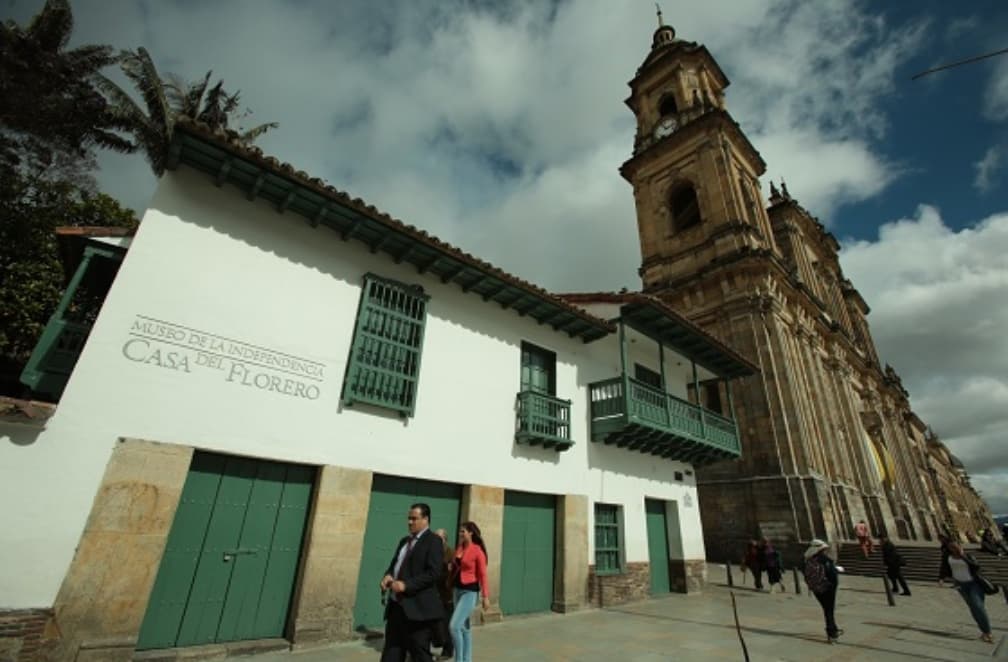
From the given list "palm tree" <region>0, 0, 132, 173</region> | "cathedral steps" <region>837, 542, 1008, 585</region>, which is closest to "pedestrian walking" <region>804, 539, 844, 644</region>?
"cathedral steps" <region>837, 542, 1008, 585</region>

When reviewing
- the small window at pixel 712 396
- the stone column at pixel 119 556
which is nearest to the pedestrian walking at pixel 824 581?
the stone column at pixel 119 556

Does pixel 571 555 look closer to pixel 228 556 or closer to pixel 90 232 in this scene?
pixel 228 556

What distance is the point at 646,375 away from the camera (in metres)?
13.6

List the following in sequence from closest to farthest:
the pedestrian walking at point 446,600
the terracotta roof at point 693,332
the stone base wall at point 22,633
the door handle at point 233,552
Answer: the stone base wall at point 22,633 → the pedestrian walking at point 446,600 → the door handle at point 233,552 → the terracotta roof at point 693,332

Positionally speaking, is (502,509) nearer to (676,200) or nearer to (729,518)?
(729,518)

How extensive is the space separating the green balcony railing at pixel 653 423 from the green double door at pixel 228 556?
6737mm

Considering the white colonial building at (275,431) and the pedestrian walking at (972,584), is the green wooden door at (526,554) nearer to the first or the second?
the white colonial building at (275,431)

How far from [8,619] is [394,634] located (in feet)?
12.4

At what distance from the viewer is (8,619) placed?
4312 millimetres

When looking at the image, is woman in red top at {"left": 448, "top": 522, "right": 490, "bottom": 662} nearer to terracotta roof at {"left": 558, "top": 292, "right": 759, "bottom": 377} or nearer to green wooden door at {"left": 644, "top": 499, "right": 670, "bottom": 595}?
terracotta roof at {"left": 558, "top": 292, "right": 759, "bottom": 377}

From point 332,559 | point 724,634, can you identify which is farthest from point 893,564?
point 332,559

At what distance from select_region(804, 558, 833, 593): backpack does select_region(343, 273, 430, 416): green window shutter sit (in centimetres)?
693

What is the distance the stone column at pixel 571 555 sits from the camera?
9164mm

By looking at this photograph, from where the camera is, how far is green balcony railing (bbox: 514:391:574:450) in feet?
30.6
